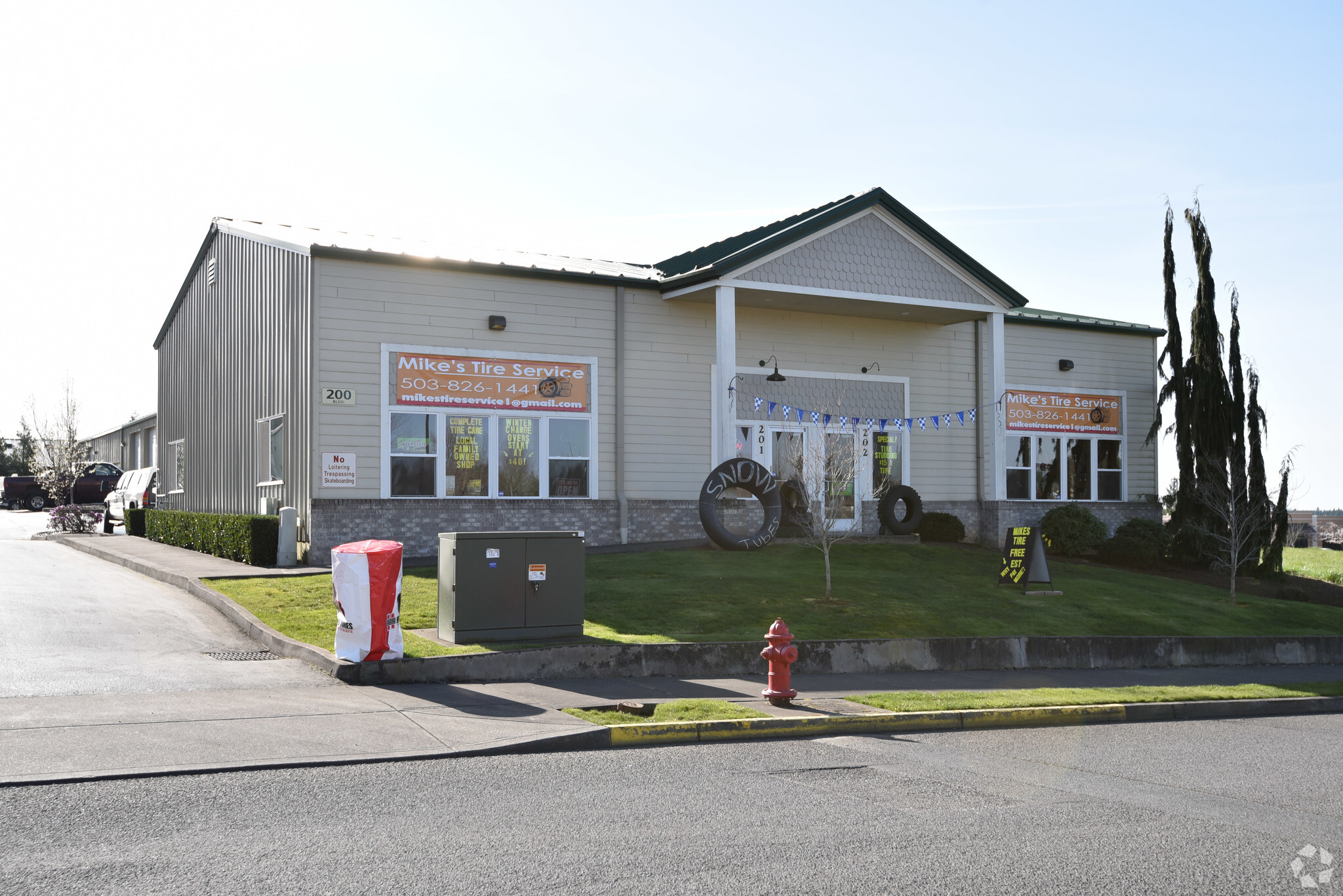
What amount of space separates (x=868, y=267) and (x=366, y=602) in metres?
15.3

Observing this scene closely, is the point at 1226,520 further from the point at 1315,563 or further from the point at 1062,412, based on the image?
the point at 1315,563

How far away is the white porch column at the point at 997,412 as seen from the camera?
24906 millimetres

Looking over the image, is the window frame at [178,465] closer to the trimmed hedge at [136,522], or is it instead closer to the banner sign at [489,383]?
the trimmed hedge at [136,522]

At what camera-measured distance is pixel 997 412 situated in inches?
982

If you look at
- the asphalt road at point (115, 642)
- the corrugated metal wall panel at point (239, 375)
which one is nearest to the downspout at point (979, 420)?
the corrugated metal wall panel at point (239, 375)

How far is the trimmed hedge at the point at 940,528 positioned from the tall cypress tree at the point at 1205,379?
5641 millimetres

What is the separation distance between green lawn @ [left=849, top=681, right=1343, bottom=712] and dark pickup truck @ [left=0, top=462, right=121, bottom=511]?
126 feet

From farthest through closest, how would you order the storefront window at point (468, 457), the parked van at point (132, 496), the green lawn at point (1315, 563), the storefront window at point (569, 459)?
the parked van at point (132, 496), the green lawn at point (1315, 563), the storefront window at point (569, 459), the storefront window at point (468, 457)

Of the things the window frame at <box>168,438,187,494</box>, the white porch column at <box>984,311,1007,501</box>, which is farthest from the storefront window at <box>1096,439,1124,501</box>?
the window frame at <box>168,438,187,494</box>

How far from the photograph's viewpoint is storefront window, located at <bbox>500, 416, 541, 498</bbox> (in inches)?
850

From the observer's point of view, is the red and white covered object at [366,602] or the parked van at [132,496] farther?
the parked van at [132,496]

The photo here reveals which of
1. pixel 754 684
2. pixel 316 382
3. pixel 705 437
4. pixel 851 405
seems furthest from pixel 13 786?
pixel 851 405

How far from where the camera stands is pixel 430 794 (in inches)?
277

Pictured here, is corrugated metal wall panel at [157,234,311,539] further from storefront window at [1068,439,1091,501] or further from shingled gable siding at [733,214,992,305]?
storefront window at [1068,439,1091,501]
